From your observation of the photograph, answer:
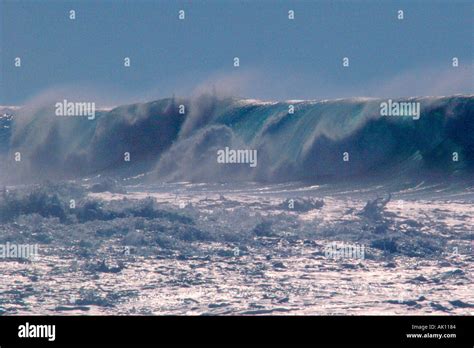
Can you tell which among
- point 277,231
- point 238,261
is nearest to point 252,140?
point 277,231


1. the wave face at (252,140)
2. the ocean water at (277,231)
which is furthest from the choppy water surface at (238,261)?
the wave face at (252,140)

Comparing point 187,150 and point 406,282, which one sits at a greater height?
point 187,150

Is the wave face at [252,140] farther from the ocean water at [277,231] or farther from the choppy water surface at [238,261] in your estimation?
the choppy water surface at [238,261]

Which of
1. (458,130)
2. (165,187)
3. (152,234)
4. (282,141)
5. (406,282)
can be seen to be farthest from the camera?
(282,141)

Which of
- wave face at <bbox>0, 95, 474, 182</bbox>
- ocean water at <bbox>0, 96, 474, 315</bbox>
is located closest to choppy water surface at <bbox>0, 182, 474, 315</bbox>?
ocean water at <bbox>0, 96, 474, 315</bbox>

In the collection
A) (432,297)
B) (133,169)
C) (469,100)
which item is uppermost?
(469,100)

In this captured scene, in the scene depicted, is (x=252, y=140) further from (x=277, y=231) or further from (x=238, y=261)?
(x=238, y=261)

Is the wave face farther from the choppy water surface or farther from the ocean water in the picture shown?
the choppy water surface

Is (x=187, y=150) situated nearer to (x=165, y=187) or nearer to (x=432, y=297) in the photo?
(x=165, y=187)
